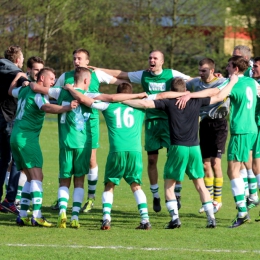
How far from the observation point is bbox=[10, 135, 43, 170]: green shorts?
32.2 feet

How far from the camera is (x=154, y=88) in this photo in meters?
11.4

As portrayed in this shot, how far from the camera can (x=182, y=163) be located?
970 centimetres

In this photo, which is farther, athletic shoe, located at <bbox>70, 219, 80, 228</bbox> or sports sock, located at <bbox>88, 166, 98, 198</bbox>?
sports sock, located at <bbox>88, 166, 98, 198</bbox>

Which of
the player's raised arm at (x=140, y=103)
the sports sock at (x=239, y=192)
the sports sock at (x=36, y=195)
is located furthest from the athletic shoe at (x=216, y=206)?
the sports sock at (x=36, y=195)

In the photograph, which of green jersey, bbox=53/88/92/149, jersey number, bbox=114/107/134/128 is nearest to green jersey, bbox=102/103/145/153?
jersey number, bbox=114/107/134/128

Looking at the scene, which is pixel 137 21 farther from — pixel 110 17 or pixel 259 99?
pixel 259 99

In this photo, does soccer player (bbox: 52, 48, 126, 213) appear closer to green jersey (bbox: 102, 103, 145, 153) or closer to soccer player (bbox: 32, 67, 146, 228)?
soccer player (bbox: 32, 67, 146, 228)

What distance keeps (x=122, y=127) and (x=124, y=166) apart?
0.55 metres

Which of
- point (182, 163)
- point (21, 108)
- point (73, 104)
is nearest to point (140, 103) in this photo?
point (73, 104)

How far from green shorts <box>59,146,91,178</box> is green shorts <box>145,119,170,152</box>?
6.53 ft

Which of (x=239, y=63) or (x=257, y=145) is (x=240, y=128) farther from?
(x=257, y=145)

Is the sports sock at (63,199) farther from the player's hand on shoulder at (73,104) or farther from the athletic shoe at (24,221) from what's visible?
the player's hand on shoulder at (73,104)

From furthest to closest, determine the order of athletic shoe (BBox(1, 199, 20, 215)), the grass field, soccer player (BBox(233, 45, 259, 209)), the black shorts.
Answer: the black shorts < soccer player (BBox(233, 45, 259, 209)) < athletic shoe (BBox(1, 199, 20, 215)) < the grass field

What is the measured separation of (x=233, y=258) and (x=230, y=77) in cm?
343
